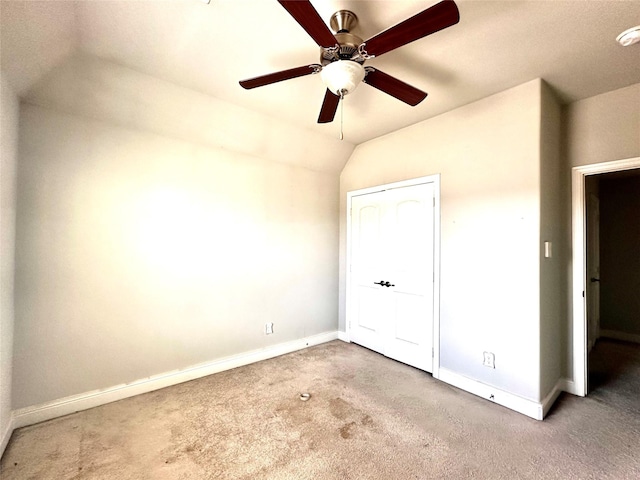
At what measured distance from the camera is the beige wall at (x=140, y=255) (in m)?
2.17

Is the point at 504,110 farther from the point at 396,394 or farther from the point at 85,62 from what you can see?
the point at 85,62

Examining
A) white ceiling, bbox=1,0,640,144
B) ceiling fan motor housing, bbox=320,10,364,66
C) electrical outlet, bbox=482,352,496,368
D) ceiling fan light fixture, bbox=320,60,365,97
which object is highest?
white ceiling, bbox=1,0,640,144

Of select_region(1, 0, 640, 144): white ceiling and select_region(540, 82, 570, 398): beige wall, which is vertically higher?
select_region(1, 0, 640, 144): white ceiling

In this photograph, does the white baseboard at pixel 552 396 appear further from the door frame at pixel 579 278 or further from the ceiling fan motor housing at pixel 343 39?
the ceiling fan motor housing at pixel 343 39

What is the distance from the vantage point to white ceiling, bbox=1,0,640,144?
5.24ft

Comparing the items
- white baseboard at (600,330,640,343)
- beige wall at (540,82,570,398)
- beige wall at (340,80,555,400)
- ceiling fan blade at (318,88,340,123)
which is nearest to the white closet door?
beige wall at (340,80,555,400)

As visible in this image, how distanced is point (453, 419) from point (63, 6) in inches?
149

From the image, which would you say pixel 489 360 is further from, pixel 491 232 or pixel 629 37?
pixel 629 37

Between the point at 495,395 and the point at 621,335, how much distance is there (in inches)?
133

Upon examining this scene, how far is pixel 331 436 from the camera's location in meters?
1.99

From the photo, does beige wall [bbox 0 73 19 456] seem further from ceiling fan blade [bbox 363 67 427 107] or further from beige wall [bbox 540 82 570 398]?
beige wall [bbox 540 82 570 398]

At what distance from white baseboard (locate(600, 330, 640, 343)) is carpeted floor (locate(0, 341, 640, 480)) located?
1764mm

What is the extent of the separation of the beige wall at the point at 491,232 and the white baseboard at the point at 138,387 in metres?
1.95

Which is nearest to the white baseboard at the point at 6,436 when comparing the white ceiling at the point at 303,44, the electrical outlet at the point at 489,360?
the white ceiling at the point at 303,44
